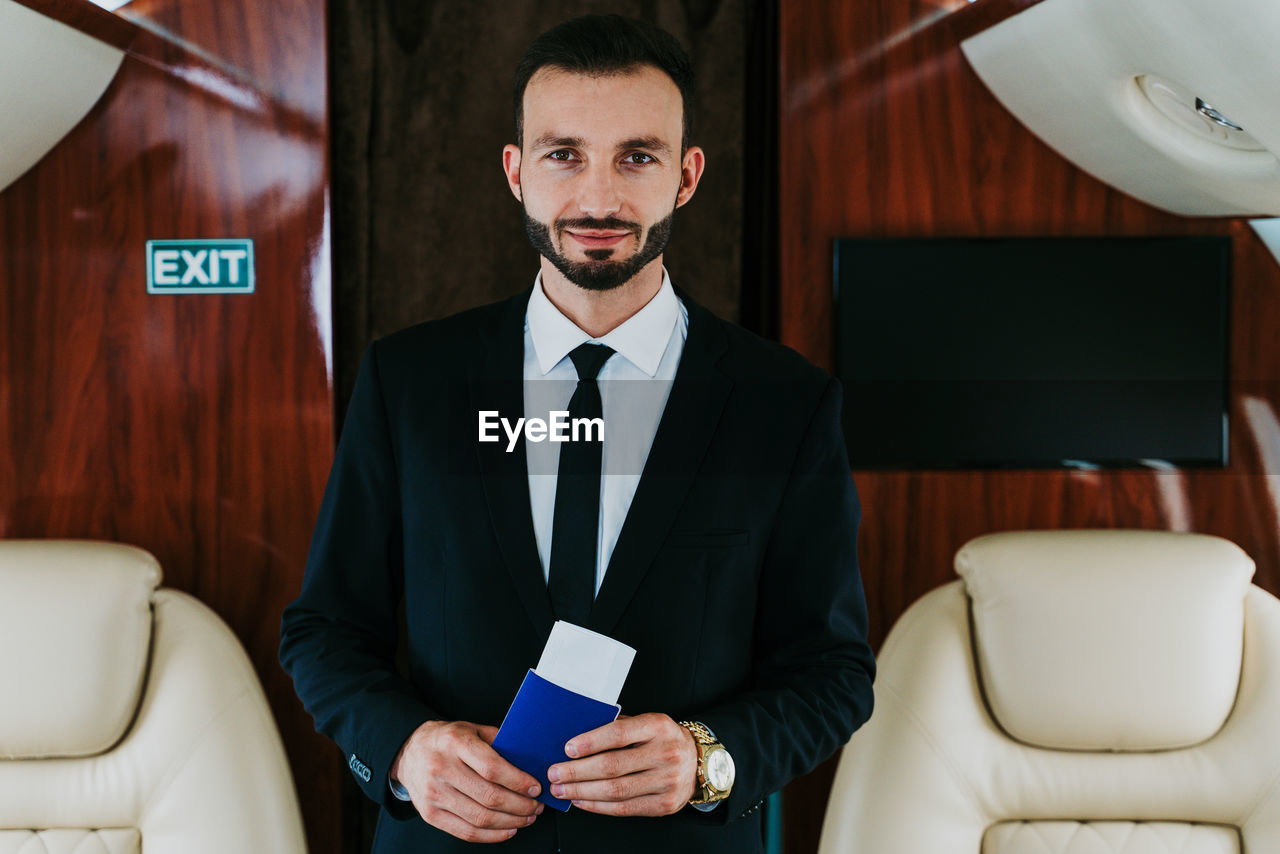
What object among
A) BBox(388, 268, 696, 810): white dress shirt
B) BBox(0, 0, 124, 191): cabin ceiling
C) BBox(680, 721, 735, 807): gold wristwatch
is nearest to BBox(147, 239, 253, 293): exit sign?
BBox(0, 0, 124, 191): cabin ceiling

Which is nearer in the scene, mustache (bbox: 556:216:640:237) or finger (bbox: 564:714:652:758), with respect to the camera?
finger (bbox: 564:714:652:758)

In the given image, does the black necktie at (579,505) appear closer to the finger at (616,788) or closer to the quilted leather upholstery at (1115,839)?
the finger at (616,788)

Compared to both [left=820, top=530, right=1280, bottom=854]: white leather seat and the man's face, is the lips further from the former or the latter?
[left=820, top=530, right=1280, bottom=854]: white leather seat

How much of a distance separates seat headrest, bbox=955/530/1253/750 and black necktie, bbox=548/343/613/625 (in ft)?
3.37

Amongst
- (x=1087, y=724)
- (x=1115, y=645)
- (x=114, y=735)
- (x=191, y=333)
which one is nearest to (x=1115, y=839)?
(x=1087, y=724)

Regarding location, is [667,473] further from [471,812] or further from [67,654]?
[67,654]

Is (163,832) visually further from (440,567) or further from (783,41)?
(783,41)

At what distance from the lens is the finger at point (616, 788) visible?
3.56ft

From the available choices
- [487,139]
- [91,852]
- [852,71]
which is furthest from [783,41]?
[91,852]

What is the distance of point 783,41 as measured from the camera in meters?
2.27

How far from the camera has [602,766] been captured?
1083 mm

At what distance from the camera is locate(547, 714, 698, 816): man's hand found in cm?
108

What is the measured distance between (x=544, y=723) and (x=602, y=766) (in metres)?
0.08

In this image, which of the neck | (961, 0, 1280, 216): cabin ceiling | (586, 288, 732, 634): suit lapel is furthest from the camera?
(961, 0, 1280, 216): cabin ceiling
